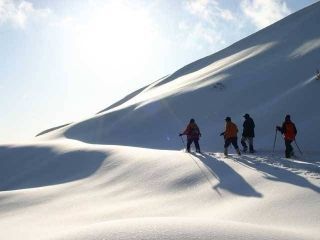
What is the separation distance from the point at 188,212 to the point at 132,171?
22.0 ft

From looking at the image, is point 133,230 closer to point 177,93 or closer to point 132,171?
point 132,171

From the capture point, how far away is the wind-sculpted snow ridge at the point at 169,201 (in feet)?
24.0

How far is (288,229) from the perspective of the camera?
7844 mm

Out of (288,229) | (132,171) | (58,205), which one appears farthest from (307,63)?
(288,229)

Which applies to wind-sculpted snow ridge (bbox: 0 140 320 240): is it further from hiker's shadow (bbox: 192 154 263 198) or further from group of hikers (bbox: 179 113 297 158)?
group of hikers (bbox: 179 113 297 158)

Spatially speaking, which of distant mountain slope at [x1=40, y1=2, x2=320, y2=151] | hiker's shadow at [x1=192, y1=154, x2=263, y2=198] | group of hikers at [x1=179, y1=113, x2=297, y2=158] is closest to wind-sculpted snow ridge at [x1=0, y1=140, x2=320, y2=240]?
hiker's shadow at [x1=192, y1=154, x2=263, y2=198]

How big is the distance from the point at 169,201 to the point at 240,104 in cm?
2027

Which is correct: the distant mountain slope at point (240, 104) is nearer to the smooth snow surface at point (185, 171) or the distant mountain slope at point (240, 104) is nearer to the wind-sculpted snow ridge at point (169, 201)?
the smooth snow surface at point (185, 171)

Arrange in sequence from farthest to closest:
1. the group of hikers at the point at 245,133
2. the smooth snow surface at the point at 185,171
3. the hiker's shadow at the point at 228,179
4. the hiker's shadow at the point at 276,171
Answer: the group of hikers at the point at 245,133 < the hiker's shadow at the point at 228,179 < the hiker's shadow at the point at 276,171 < the smooth snow surface at the point at 185,171

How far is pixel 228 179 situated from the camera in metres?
13.3

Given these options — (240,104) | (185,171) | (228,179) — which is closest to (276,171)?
(228,179)

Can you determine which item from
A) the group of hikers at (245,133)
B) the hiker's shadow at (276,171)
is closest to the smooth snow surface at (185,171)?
the hiker's shadow at (276,171)

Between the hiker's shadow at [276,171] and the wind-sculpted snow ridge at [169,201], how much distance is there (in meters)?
0.02

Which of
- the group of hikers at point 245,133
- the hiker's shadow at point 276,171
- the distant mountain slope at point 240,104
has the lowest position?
the hiker's shadow at point 276,171
